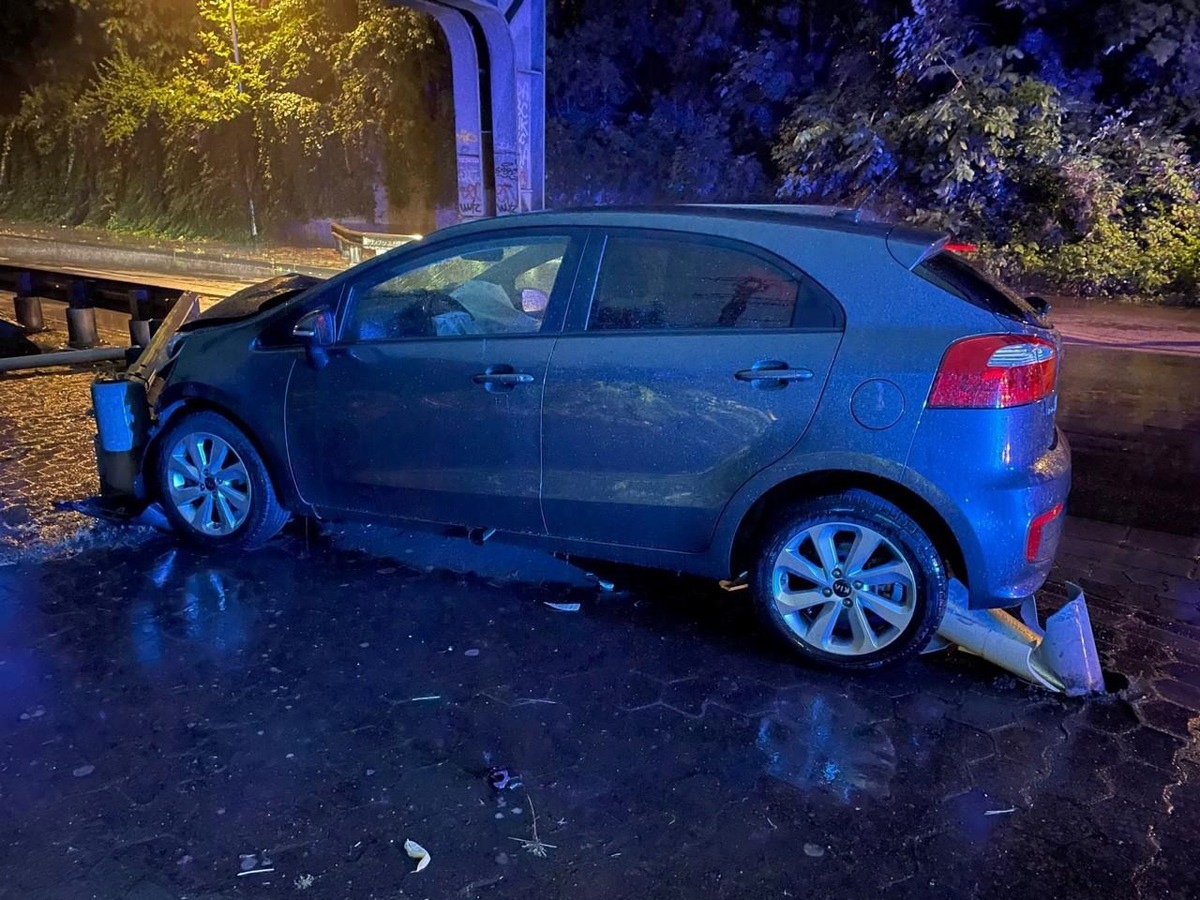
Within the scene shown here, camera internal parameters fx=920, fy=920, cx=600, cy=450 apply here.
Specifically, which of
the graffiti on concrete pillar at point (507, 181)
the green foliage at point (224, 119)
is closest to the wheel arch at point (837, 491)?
the graffiti on concrete pillar at point (507, 181)

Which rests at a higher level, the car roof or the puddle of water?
the car roof

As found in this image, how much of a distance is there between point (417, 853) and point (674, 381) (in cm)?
181

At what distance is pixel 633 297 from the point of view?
140 inches

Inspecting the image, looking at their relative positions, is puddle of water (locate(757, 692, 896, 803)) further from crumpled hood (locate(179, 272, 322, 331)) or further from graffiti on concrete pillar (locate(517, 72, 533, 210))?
graffiti on concrete pillar (locate(517, 72, 533, 210))

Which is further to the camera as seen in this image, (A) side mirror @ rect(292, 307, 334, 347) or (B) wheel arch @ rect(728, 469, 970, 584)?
(A) side mirror @ rect(292, 307, 334, 347)

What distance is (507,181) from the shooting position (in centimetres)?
1323

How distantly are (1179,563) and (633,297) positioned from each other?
3.12m

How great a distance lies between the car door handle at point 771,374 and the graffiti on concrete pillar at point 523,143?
1051 centimetres

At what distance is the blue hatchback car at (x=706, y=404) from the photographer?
317cm

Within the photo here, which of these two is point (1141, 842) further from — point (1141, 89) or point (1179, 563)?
point (1141, 89)

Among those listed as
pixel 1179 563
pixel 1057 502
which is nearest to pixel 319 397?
pixel 1057 502

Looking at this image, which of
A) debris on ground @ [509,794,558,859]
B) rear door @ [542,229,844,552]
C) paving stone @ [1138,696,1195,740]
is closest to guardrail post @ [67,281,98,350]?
rear door @ [542,229,844,552]

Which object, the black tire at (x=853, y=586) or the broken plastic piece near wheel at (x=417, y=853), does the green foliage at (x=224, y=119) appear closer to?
the black tire at (x=853, y=586)

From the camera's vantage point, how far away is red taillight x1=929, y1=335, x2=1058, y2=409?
3076mm
